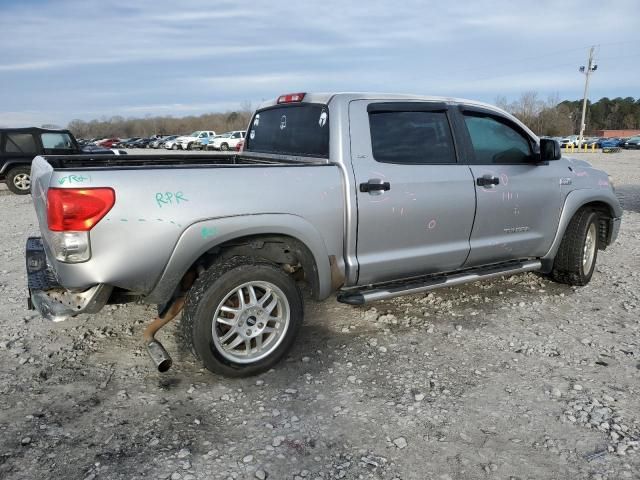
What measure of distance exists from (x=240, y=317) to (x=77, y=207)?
1216mm

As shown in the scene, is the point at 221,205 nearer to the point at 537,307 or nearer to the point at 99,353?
the point at 99,353

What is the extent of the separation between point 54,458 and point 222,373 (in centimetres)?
109

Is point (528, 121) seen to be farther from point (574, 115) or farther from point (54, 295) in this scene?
point (54, 295)

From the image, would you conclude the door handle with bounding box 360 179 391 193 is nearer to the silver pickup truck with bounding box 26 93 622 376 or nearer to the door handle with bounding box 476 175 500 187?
the silver pickup truck with bounding box 26 93 622 376

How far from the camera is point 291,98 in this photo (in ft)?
14.4

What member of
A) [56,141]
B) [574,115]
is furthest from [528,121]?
[56,141]

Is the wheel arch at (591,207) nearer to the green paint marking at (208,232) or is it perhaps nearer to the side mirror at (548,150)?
the side mirror at (548,150)

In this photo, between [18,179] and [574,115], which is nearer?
[18,179]

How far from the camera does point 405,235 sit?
402cm

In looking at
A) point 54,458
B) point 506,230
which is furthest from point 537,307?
point 54,458

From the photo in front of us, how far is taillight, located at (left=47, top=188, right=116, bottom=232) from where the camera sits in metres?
2.90

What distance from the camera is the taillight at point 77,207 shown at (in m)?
2.90

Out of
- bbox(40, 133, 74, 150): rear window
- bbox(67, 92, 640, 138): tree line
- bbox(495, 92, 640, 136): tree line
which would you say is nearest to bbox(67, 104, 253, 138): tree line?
bbox(67, 92, 640, 138): tree line

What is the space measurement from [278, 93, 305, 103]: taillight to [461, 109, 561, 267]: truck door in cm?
139
